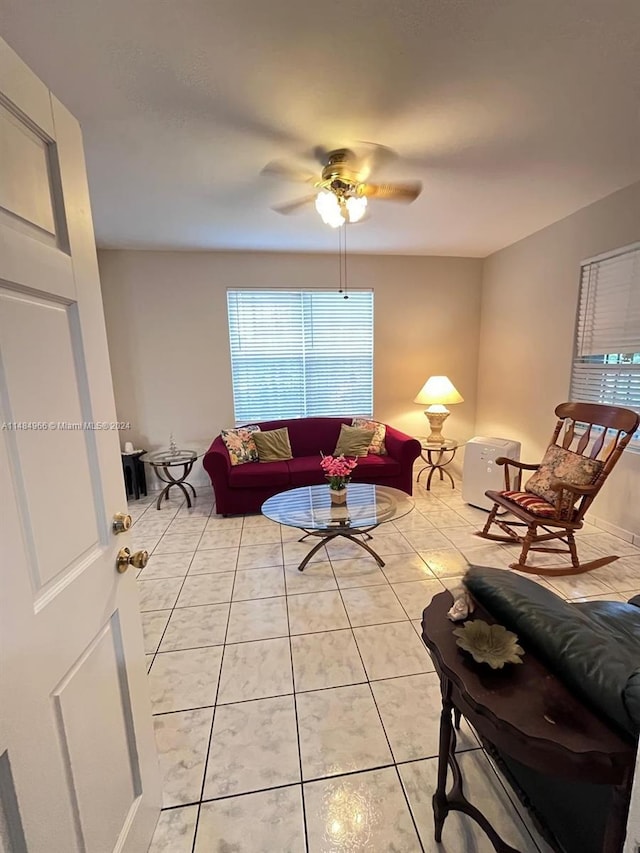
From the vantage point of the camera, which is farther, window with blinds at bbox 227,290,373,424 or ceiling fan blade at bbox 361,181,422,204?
window with blinds at bbox 227,290,373,424

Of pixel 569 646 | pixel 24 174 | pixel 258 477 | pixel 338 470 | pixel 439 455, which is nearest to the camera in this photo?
pixel 24 174

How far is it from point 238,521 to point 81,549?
268 centimetres

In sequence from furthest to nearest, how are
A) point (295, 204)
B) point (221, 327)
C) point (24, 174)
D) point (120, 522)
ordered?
point (221, 327) < point (295, 204) < point (120, 522) < point (24, 174)

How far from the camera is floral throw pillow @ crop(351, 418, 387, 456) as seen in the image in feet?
12.8

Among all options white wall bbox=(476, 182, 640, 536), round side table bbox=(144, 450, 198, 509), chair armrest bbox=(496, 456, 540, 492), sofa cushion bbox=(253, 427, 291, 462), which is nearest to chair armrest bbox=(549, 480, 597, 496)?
chair armrest bbox=(496, 456, 540, 492)

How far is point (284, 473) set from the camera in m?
3.50

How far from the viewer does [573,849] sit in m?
0.89

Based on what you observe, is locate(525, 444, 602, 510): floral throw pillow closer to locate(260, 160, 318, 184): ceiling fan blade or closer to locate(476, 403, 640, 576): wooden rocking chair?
locate(476, 403, 640, 576): wooden rocking chair

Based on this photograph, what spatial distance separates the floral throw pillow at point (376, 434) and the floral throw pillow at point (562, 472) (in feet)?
4.62

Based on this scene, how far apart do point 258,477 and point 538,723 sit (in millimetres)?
2902

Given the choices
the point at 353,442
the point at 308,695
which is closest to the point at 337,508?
the point at 308,695

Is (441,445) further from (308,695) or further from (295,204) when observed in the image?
(308,695)

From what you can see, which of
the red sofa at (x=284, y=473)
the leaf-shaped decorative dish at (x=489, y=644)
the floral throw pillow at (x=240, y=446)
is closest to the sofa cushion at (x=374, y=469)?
the red sofa at (x=284, y=473)

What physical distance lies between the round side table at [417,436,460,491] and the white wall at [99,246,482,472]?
38cm
